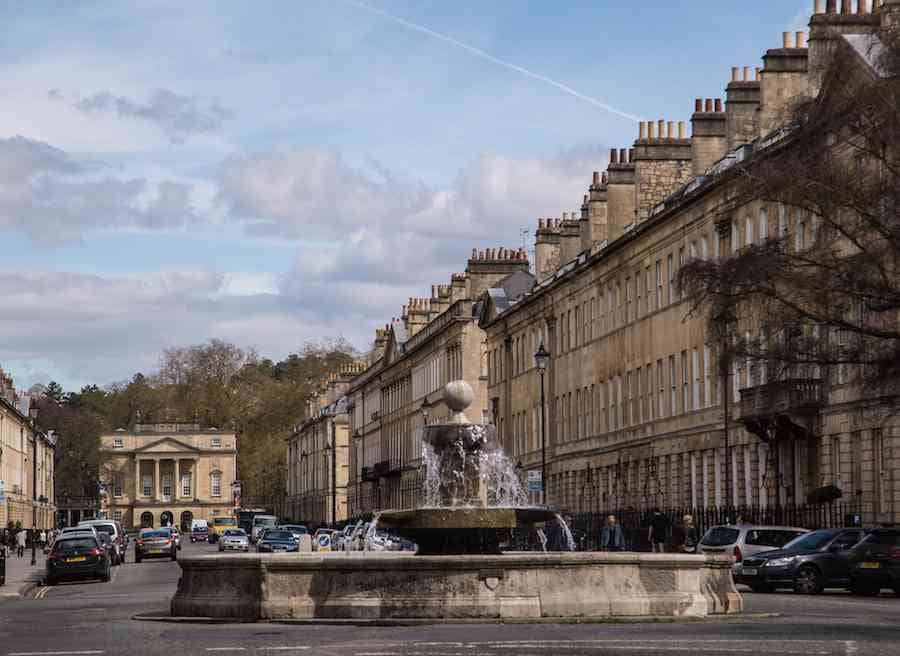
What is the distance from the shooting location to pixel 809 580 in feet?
135

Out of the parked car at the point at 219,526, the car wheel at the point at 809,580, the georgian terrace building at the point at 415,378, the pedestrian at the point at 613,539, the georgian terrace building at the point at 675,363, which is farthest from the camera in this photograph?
the parked car at the point at 219,526

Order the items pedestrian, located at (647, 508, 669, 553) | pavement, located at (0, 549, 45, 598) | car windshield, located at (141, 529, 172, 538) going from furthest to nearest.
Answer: car windshield, located at (141, 529, 172, 538) → pedestrian, located at (647, 508, 669, 553) → pavement, located at (0, 549, 45, 598)

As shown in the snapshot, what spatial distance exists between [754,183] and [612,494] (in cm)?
3805

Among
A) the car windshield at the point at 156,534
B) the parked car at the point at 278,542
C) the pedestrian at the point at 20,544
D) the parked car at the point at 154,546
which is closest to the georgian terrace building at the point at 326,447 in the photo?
the pedestrian at the point at 20,544

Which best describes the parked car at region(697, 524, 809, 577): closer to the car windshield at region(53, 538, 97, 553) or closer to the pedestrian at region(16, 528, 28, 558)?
the car windshield at region(53, 538, 97, 553)

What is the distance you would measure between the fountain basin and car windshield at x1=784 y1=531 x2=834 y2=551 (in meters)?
13.2

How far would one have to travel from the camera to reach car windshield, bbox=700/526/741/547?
149 feet

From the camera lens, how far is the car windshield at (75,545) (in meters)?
Result: 58.1

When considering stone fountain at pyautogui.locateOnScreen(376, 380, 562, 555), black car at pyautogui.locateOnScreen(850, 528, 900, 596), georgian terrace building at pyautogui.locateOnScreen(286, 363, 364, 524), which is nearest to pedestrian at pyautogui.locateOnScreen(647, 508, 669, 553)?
black car at pyautogui.locateOnScreen(850, 528, 900, 596)

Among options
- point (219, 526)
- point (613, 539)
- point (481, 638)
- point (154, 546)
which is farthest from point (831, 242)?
point (219, 526)

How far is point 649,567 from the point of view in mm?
28188

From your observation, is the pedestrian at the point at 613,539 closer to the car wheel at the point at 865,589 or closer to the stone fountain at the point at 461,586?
the car wheel at the point at 865,589

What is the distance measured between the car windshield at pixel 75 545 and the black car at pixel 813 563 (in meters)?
23.0

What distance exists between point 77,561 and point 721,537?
20914 mm
